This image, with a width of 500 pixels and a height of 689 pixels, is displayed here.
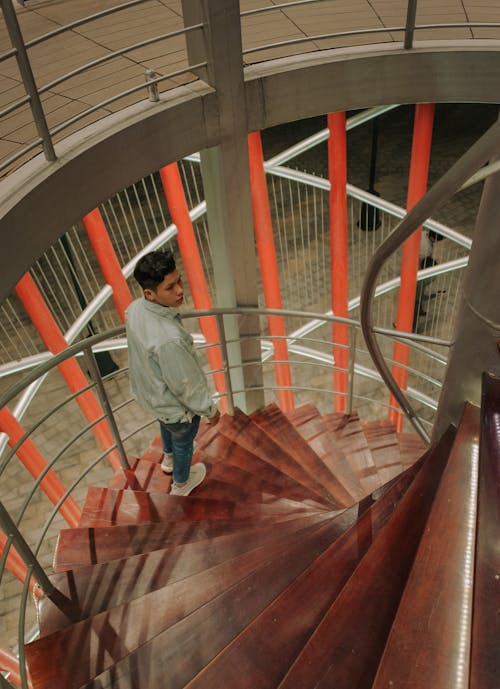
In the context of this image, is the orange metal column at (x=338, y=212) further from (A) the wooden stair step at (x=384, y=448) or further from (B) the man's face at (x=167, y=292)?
(B) the man's face at (x=167, y=292)

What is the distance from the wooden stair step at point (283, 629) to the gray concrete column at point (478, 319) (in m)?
0.57

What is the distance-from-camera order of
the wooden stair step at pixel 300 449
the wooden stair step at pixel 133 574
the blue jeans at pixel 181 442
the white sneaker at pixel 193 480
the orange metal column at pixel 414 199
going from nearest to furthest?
the wooden stair step at pixel 133 574 < the blue jeans at pixel 181 442 < the white sneaker at pixel 193 480 < the wooden stair step at pixel 300 449 < the orange metal column at pixel 414 199

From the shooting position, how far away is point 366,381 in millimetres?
7422

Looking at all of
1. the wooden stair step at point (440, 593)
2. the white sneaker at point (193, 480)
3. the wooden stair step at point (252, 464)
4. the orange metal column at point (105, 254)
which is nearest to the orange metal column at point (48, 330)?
the orange metal column at point (105, 254)

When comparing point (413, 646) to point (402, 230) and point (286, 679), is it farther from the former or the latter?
point (402, 230)

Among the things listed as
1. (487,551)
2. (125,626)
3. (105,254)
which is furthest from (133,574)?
(105,254)

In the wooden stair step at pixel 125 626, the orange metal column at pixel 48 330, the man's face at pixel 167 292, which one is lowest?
the wooden stair step at pixel 125 626

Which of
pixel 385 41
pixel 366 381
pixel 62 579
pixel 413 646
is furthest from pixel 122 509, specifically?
pixel 366 381

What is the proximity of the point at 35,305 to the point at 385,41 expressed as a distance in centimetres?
264

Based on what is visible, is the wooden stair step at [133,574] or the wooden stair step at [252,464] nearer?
the wooden stair step at [133,574]

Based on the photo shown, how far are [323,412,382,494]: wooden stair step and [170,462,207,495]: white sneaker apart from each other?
3.15 ft

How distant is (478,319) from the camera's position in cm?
169

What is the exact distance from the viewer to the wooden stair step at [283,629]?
1.51 metres

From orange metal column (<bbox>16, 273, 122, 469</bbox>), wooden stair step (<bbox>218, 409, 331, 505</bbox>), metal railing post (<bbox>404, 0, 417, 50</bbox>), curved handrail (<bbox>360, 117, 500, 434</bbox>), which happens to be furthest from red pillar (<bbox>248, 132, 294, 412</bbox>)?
curved handrail (<bbox>360, 117, 500, 434</bbox>)
